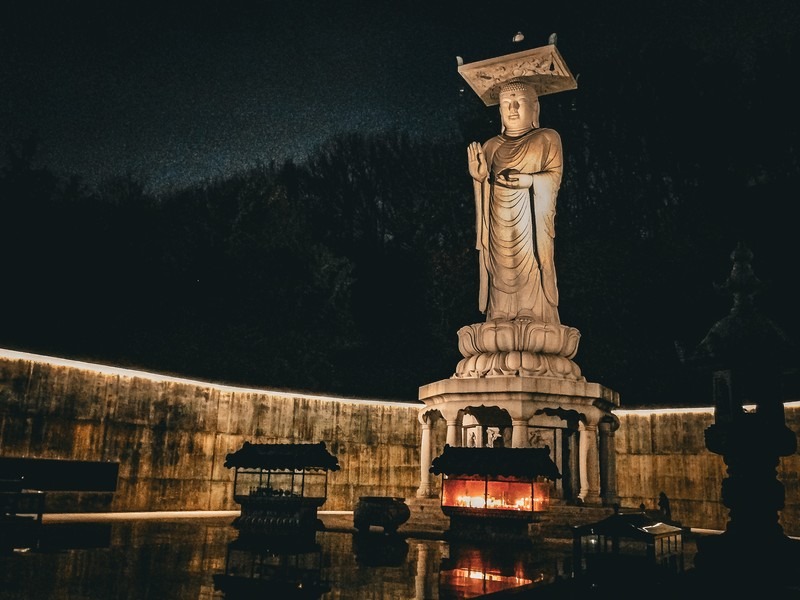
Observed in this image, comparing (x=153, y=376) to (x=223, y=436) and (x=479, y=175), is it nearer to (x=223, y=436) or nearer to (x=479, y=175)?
(x=223, y=436)

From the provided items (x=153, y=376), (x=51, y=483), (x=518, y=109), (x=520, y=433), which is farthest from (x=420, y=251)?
(x=51, y=483)

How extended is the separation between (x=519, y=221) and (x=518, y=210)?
0.82 feet

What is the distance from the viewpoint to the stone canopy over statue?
15.8 metres

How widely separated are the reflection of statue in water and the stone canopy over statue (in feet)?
0.07

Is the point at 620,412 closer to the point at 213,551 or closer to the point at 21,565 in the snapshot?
the point at 213,551

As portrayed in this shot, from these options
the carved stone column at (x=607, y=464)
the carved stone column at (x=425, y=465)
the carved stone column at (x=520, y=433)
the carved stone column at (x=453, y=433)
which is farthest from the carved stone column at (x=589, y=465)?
the carved stone column at (x=425, y=465)

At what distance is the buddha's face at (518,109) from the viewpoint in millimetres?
16938

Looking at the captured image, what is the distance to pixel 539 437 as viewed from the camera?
50.8ft

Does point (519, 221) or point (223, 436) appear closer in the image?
point (519, 221)

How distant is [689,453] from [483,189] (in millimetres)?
7955

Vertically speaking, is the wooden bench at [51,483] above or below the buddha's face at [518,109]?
below

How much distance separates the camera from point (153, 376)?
16688 mm

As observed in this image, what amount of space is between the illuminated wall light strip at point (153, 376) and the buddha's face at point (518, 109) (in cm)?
775

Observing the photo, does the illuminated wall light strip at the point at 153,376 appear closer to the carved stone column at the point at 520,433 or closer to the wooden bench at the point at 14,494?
the wooden bench at the point at 14,494
